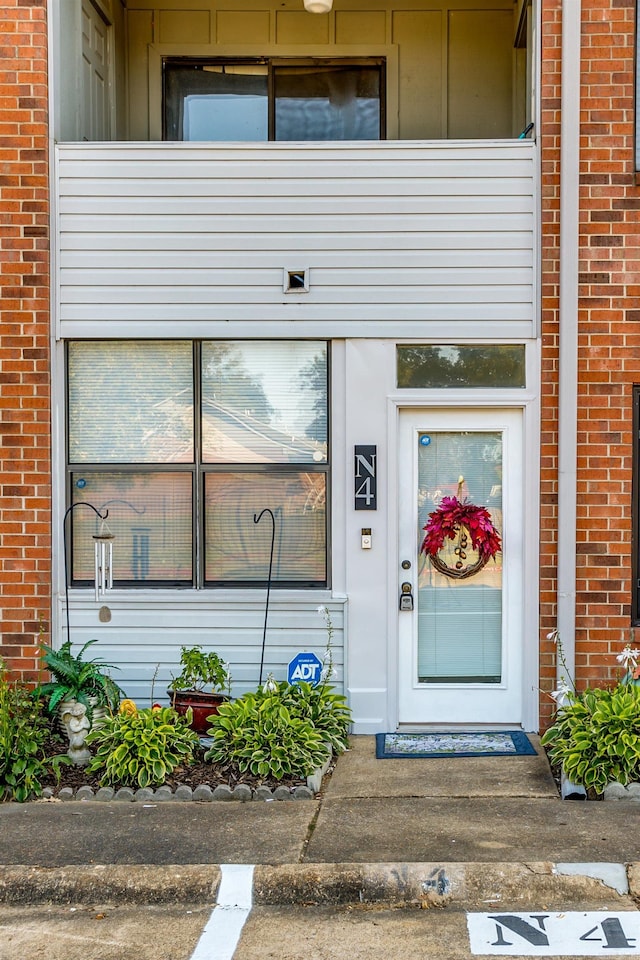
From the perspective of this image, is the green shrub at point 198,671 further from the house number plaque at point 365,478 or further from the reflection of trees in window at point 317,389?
the reflection of trees in window at point 317,389

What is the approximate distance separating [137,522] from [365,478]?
5.49 feet

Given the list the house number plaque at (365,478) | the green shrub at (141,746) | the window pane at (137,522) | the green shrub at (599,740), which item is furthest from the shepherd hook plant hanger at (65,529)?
the green shrub at (599,740)

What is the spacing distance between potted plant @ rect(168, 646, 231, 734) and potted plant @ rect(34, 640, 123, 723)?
42 cm

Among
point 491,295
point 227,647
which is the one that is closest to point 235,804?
point 227,647

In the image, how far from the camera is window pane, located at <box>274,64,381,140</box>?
809 centimetres

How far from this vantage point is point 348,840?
507 cm

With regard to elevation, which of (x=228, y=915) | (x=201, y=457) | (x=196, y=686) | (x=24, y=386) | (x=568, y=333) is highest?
(x=568, y=333)

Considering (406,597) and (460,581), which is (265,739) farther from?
(460,581)

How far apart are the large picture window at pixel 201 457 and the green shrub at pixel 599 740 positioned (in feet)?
6.51

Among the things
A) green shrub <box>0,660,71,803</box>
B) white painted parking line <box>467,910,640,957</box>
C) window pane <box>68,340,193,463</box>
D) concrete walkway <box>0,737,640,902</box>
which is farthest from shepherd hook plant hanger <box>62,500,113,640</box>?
white painted parking line <box>467,910,640,957</box>

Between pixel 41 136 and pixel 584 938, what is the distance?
5.95 m

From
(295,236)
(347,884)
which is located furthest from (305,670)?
(295,236)

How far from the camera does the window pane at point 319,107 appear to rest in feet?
26.5

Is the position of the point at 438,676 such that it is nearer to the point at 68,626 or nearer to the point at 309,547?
the point at 309,547
